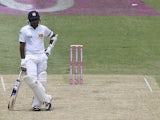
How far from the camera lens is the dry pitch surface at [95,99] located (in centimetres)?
1277

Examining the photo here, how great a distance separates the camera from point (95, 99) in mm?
14547

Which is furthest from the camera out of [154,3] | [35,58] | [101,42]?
[154,3]

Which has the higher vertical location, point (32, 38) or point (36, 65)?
point (32, 38)

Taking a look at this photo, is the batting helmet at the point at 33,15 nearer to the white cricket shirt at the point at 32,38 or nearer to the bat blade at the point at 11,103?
the white cricket shirt at the point at 32,38

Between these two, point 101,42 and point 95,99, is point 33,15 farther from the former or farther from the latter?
point 101,42

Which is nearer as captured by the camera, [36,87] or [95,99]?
[36,87]

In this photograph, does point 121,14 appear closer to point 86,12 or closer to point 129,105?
point 86,12

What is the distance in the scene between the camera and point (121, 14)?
26.8 metres

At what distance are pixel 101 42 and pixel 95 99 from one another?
8.45 m

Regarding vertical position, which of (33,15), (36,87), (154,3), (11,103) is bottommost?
(11,103)

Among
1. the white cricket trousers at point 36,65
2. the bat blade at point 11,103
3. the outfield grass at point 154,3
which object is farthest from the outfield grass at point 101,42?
the bat blade at point 11,103

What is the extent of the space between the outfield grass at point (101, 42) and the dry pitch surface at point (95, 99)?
154 cm

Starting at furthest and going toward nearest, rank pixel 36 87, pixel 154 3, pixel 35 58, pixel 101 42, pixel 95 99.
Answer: pixel 154 3 < pixel 101 42 < pixel 95 99 < pixel 35 58 < pixel 36 87

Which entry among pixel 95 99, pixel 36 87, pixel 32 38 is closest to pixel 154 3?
pixel 95 99
